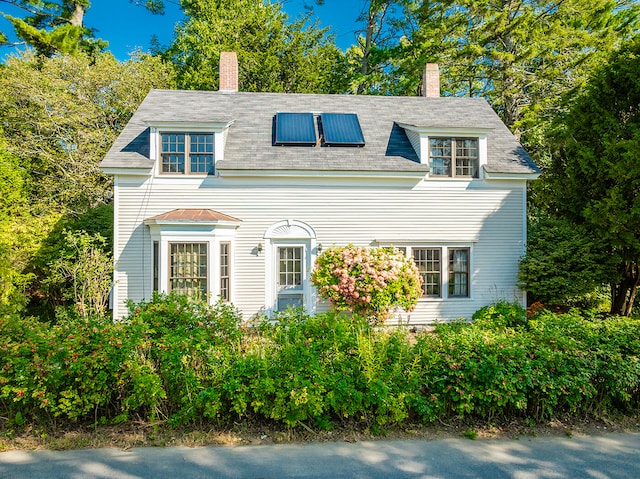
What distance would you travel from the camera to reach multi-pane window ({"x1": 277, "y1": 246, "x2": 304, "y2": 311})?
36.3 ft

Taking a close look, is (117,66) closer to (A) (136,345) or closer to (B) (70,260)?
(B) (70,260)

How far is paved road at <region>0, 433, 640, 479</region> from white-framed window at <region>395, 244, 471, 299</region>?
22.7ft

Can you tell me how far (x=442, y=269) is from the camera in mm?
11430

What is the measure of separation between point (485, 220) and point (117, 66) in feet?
56.8

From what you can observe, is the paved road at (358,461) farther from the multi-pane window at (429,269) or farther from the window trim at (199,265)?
the multi-pane window at (429,269)

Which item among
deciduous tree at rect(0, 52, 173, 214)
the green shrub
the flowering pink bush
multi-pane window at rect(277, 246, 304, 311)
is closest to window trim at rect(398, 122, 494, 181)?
the flowering pink bush

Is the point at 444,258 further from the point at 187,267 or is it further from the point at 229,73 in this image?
the point at 229,73

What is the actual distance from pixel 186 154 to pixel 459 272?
333 inches

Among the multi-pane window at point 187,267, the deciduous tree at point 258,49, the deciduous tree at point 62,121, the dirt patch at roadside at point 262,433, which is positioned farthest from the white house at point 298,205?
the deciduous tree at point 258,49

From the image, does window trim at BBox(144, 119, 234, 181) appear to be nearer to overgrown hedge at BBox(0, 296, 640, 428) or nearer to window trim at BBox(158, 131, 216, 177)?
window trim at BBox(158, 131, 216, 177)

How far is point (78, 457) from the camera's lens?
416 centimetres

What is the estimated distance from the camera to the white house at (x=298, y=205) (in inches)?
417

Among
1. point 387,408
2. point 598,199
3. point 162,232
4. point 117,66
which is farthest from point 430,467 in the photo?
point 117,66

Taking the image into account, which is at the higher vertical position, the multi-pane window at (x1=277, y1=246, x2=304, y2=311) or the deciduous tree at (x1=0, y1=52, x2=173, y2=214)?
the deciduous tree at (x1=0, y1=52, x2=173, y2=214)
